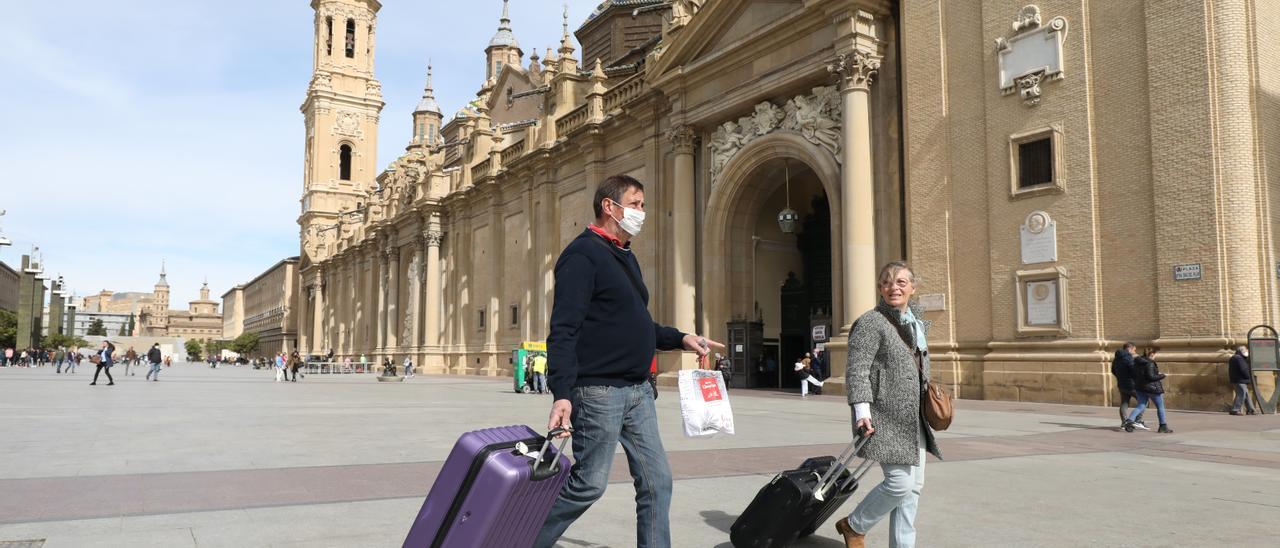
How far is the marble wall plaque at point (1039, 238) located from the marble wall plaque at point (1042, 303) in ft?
1.58

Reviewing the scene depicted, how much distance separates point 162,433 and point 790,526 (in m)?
9.22

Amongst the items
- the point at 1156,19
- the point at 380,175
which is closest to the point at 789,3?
the point at 1156,19

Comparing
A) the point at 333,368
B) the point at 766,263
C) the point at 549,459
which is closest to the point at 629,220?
the point at 549,459

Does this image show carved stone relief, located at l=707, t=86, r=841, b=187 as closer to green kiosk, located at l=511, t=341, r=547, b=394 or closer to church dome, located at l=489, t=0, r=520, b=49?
green kiosk, located at l=511, t=341, r=547, b=394

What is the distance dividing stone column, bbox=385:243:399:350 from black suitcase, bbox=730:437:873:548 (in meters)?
52.5

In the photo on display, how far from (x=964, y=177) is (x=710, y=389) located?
53.4ft

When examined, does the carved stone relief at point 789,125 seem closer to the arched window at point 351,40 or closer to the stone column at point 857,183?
the stone column at point 857,183

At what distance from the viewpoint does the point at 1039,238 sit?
56.7ft

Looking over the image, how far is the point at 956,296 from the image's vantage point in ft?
61.8

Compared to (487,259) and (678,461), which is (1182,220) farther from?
(487,259)

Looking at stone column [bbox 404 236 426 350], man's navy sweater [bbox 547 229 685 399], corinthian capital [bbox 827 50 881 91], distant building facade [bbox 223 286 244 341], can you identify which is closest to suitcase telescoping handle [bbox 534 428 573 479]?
man's navy sweater [bbox 547 229 685 399]

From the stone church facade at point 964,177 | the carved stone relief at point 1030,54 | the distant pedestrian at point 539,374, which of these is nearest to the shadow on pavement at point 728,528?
the stone church facade at point 964,177

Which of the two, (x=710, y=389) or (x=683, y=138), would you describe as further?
(x=683, y=138)

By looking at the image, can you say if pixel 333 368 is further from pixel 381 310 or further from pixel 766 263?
pixel 766 263
